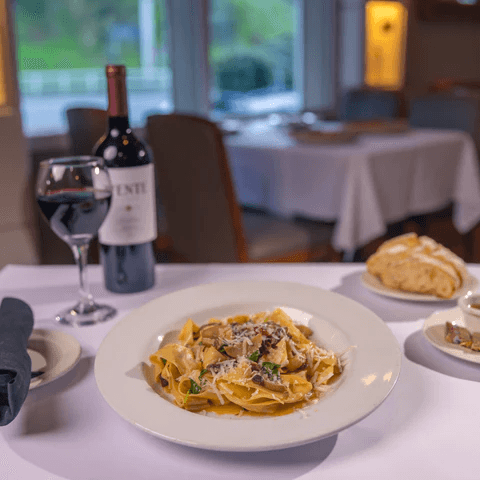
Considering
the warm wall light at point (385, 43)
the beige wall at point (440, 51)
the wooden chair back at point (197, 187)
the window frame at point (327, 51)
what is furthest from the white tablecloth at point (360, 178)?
the beige wall at point (440, 51)

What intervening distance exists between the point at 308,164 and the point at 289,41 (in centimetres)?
333

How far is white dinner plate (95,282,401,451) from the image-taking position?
1.48 feet

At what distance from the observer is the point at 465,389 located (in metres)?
0.59

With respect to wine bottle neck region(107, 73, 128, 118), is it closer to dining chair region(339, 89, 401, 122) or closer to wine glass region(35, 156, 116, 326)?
wine glass region(35, 156, 116, 326)

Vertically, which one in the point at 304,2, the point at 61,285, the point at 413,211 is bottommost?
the point at 413,211

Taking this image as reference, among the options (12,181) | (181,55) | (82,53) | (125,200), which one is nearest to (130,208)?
(125,200)

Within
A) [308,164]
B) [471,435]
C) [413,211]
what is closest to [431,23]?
[413,211]

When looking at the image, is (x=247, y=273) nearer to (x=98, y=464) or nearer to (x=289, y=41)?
(x=98, y=464)

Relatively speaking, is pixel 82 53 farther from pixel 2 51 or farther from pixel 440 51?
pixel 440 51

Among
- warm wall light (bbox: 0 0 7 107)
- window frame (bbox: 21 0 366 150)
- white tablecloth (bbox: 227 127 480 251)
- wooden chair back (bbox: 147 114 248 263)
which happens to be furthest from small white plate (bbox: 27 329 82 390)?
window frame (bbox: 21 0 366 150)

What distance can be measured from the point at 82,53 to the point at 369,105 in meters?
2.13

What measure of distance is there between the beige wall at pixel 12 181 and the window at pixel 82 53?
765 millimetres

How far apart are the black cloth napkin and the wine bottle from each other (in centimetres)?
23

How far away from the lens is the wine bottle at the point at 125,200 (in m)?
0.84
